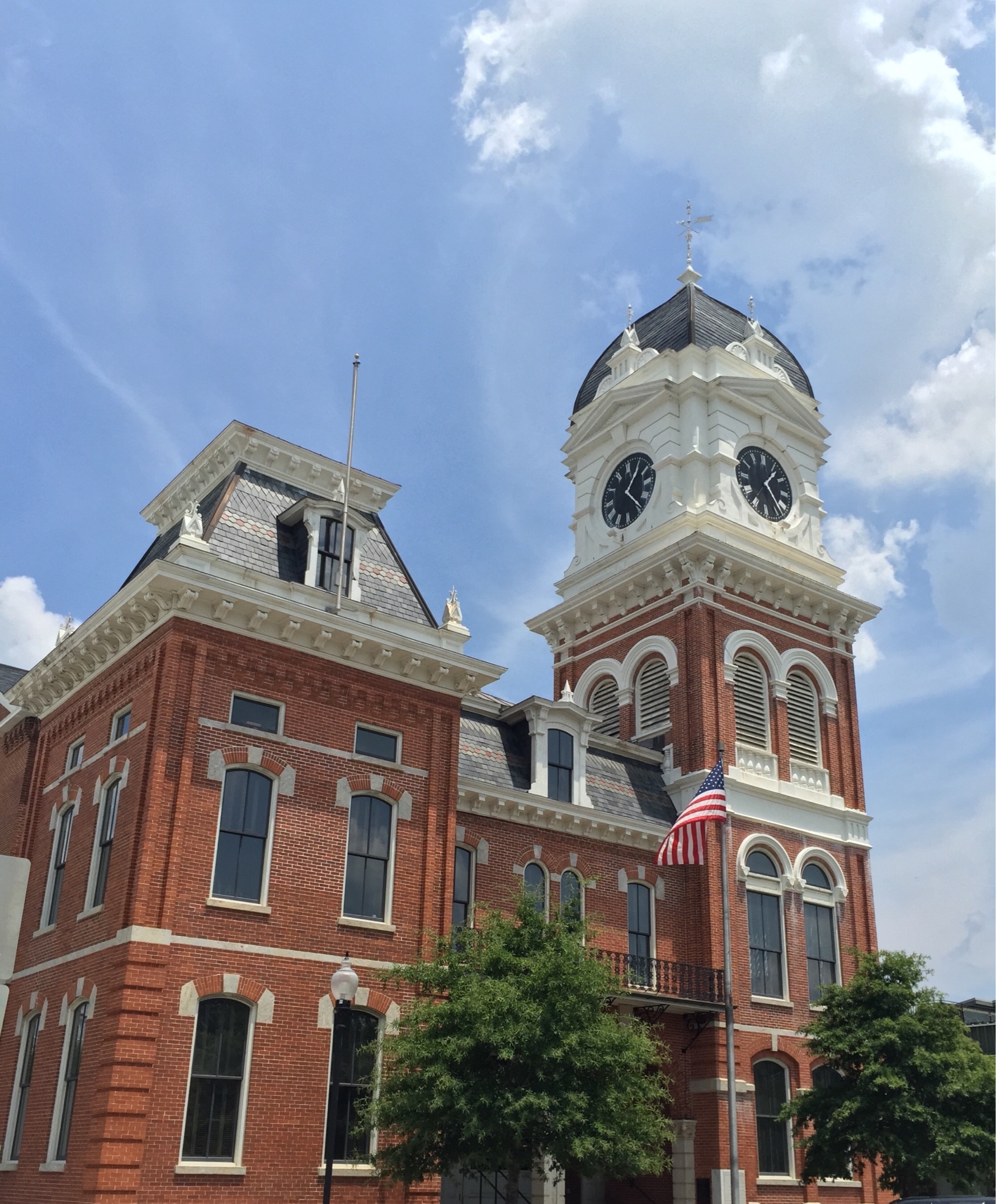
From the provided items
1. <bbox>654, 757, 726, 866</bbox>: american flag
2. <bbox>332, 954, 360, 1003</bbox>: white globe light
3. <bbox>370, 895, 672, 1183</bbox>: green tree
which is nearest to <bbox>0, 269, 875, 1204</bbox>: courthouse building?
<bbox>332, 954, 360, 1003</bbox>: white globe light

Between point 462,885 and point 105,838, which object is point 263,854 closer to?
point 105,838

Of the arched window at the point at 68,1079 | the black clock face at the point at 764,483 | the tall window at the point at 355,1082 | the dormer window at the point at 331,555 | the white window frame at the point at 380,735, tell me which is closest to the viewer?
the arched window at the point at 68,1079

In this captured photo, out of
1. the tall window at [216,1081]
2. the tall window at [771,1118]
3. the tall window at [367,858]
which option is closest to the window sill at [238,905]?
the tall window at [216,1081]

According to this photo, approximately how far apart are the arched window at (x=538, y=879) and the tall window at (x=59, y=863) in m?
10.1

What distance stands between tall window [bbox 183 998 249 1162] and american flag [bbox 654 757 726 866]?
10.3m

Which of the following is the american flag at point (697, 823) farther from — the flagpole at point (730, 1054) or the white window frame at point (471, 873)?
the white window frame at point (471, 873)

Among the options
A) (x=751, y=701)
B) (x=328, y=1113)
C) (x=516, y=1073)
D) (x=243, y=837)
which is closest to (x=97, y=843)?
(x=243, y=837)

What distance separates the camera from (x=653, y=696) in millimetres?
37031

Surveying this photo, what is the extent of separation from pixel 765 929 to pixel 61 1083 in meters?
18.5

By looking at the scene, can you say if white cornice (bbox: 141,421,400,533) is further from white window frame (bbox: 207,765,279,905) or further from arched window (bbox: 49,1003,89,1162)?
arched window (bbox: 49,1003,89,1162)

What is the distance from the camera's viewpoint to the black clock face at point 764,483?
3981cm

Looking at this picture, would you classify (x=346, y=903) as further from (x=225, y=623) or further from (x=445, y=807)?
(x=225, y=623)

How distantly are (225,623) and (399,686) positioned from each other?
4104 millimetres

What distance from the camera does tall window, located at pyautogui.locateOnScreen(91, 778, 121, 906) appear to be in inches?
910
